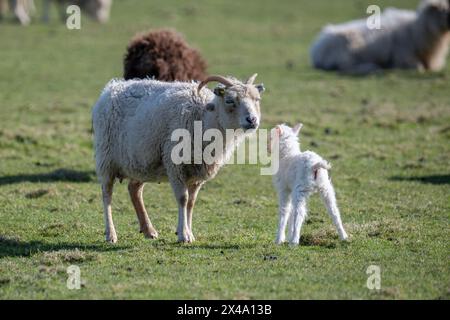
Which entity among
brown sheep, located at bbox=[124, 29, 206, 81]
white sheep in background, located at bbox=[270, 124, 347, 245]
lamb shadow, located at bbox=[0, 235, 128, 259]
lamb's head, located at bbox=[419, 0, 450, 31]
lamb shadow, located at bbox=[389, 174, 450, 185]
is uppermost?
lamb's head, located at bbox=[419, 0, 450, 31]

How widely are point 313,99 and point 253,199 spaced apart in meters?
9.72

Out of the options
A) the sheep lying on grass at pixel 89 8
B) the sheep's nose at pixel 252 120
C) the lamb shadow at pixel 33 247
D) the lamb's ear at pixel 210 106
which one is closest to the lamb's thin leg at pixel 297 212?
the sheep's nose at pixel 252 120

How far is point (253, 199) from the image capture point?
13469 millimetres

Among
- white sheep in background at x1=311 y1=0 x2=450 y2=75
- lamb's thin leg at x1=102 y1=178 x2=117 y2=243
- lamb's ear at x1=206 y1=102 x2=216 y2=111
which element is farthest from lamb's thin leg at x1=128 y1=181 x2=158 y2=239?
white sheep in background at x1=311 y1=0 x2=450 y2=75

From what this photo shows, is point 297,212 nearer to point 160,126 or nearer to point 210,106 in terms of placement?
point 210,106

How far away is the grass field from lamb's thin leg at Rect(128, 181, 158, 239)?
218 millimetres

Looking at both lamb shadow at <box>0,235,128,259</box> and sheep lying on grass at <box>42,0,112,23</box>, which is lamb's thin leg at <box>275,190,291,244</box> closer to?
lamb shadow at <box>0,235,128,259</box>

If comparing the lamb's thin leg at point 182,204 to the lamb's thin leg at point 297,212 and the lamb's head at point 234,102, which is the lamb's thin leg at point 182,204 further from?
the lamb's thin leg at point 297,212

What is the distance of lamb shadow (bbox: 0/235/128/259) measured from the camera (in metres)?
9.94

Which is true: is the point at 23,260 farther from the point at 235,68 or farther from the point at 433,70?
the point at 433,70

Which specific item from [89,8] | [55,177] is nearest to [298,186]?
[55,177]

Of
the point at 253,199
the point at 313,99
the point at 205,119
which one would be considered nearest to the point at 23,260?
the point at 205,119

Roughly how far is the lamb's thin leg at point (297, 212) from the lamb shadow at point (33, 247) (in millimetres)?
2021

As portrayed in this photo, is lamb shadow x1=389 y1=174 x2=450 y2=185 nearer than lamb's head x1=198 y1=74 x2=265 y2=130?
No
